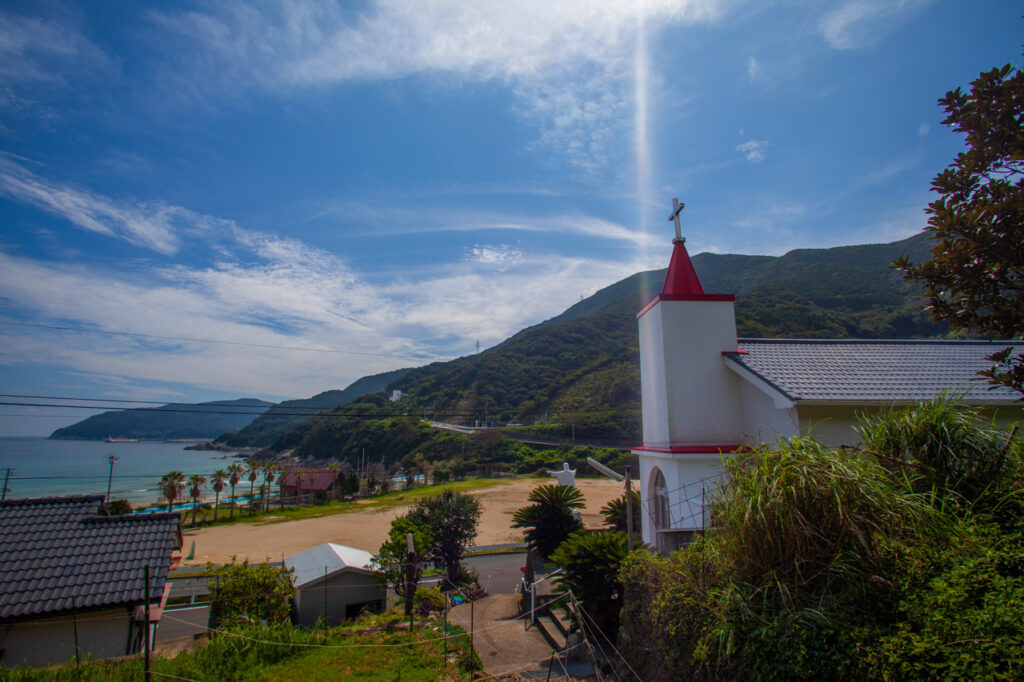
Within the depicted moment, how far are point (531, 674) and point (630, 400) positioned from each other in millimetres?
66925

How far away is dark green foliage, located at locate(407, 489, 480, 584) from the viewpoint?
68.4 ft

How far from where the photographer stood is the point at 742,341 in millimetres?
11852

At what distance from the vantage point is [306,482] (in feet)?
183

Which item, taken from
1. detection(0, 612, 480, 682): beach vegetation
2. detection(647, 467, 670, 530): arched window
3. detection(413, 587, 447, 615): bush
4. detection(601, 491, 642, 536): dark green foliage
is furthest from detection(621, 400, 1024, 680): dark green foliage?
detection(413, 587, 447, 615): bush

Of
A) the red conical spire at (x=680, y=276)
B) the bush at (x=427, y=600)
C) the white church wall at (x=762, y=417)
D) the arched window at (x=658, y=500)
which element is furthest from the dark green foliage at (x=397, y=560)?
the red conical spire at (x=680, y=276)

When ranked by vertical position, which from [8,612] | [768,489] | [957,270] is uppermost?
[957,270]

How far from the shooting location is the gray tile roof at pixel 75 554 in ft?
26.1

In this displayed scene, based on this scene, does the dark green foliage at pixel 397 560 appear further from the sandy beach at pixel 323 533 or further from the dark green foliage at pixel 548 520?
the sandy beach at pixel 323 533

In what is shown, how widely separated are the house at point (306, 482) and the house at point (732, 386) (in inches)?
1980

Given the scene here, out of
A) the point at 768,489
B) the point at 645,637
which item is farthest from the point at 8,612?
the point at 768,489

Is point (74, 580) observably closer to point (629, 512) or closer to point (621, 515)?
point (629, 512)

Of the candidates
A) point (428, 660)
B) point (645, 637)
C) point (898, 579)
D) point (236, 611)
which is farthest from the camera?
point (236, 611)

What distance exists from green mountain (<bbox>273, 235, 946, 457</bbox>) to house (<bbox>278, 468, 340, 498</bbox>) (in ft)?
43.9

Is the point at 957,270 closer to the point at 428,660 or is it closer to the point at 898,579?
the point at 898,579
